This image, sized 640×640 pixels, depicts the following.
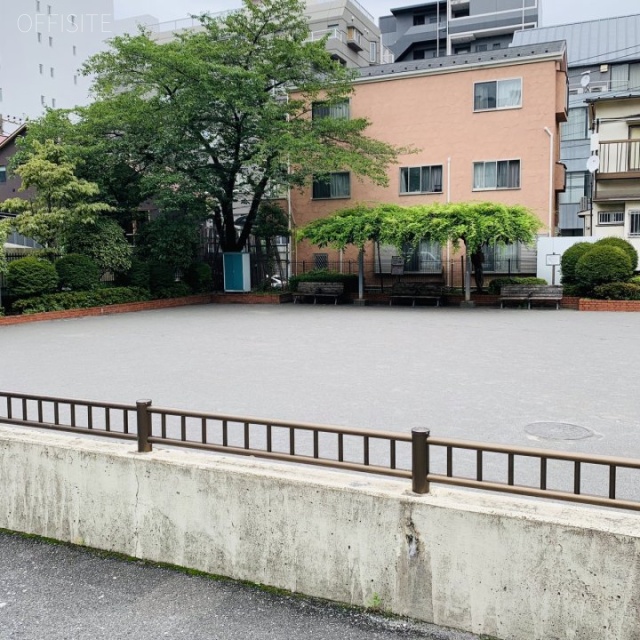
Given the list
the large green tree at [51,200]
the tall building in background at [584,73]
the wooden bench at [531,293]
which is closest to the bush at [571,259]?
the wooden bench at [531,293]

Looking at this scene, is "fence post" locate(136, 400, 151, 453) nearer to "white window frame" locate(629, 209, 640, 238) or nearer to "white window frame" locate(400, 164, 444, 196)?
"white window frame" locate(400, 164, 444, 196)

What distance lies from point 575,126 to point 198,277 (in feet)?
91.3

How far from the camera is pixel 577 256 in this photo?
2012cm

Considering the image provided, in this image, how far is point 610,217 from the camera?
1017 inches

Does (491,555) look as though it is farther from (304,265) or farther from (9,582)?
(304,265)

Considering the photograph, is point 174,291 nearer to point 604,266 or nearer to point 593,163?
point 604,266

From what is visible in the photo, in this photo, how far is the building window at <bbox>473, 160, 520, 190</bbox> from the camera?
923 inches

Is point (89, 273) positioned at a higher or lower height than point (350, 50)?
lower

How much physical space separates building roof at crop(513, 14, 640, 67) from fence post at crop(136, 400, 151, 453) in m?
43.5

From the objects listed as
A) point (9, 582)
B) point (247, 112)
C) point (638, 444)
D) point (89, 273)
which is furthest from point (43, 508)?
point (247, 112)

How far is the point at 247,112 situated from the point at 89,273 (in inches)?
287

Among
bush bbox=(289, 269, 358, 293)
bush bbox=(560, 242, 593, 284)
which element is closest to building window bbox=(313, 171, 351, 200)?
bush bbox=(289, 269, 358, 293)

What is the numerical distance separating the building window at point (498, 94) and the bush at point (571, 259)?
610 cm

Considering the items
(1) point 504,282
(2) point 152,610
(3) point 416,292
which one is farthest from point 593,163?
(2) point 152,610
